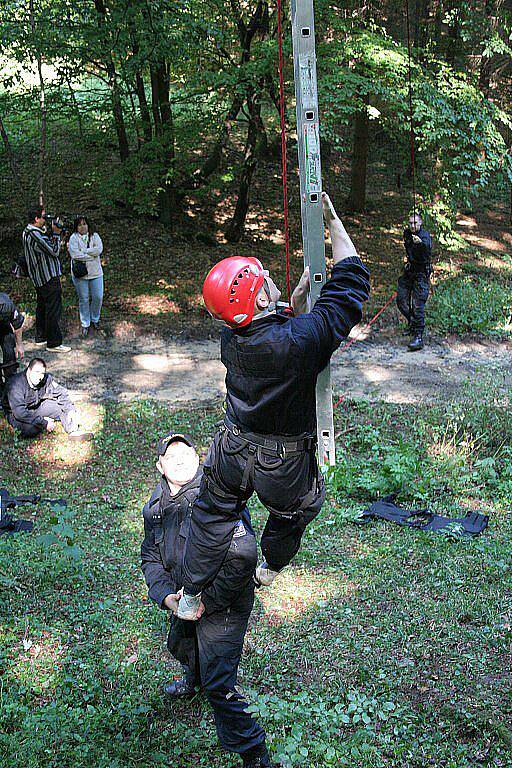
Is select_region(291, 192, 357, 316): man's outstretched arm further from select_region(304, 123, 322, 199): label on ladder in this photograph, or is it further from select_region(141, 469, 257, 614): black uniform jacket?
select_region(141, 469, 257, 614): black uniform jacket

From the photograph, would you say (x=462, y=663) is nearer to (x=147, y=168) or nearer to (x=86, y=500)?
(x=86, y=500)

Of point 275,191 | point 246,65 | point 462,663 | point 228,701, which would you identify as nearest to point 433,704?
point 462,663

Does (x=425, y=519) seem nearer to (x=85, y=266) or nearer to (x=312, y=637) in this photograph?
→ (x=312, y=637)

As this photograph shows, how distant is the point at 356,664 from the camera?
4.51 m

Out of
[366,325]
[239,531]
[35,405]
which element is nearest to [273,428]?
[239,531]

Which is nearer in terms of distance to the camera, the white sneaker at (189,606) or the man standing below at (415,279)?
the white sneaker at (189,606)

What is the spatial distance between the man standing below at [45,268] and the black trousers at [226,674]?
27.5ft

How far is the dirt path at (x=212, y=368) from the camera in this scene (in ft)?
33.8

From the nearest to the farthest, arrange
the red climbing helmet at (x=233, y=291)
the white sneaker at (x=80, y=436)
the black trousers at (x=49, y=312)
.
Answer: the red climbing helmet at (x=233, y=291) < the white sneaker at (x=80, y=436) < the black trousers at (x=49, y=312)

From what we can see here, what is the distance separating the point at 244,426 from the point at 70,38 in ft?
38.4

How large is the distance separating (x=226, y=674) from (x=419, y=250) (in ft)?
30.8

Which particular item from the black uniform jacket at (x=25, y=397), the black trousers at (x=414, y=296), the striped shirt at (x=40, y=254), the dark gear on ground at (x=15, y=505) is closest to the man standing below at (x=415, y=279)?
the black trousers at (x=414, y=296)

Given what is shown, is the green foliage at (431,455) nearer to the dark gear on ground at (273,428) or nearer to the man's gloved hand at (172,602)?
the man's gloved hand at (172,602)

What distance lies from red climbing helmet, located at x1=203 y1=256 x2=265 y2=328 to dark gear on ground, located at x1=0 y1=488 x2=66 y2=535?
4503 mm
